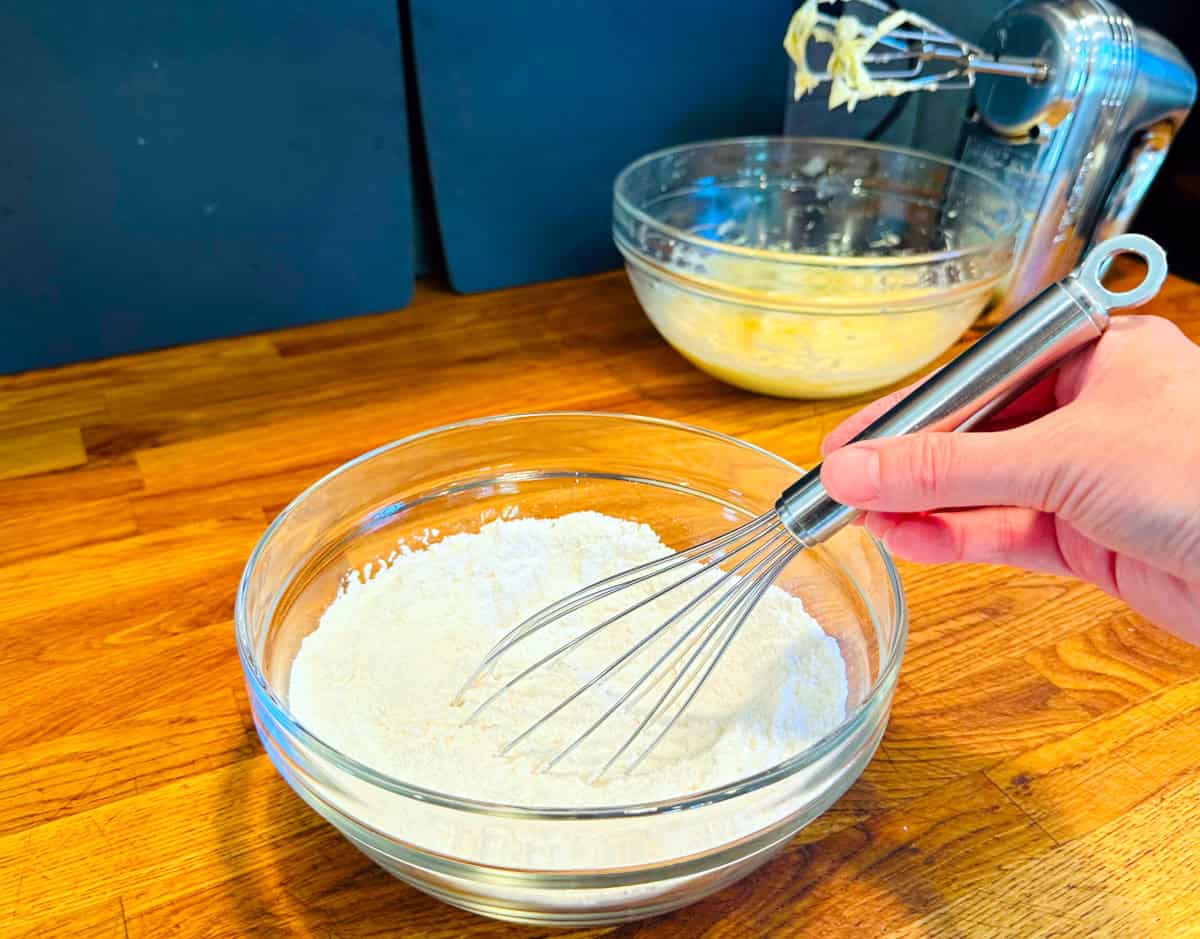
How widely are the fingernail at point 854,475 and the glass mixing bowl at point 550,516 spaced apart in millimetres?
76

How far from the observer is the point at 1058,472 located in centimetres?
41

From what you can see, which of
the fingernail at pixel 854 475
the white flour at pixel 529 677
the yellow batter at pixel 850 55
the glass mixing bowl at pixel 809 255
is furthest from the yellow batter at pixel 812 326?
the fingernail at pixel 854 475

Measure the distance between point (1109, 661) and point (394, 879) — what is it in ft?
1.52

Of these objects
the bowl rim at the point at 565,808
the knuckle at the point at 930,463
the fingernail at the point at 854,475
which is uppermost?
the knuckle at the point at 930,463

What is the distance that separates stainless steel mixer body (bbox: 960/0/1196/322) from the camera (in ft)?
2.90

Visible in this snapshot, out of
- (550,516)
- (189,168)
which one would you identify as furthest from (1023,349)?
(189,168)

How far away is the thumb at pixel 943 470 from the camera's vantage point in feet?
1.34

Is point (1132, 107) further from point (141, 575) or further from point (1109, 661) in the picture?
point (141, 575)

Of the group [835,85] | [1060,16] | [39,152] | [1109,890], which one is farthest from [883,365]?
[39,152]

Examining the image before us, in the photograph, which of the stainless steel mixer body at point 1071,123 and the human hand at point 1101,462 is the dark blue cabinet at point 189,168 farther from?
the human hand at point 1101,462

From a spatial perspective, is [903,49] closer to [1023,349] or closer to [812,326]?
[812,326]

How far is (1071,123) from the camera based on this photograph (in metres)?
0.91

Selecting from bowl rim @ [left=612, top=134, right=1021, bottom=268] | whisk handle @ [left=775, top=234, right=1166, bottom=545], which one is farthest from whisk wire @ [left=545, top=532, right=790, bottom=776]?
bowl rim @ [left=612, top=134, right=1021, bottom=268]

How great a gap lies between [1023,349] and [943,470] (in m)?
0.07
